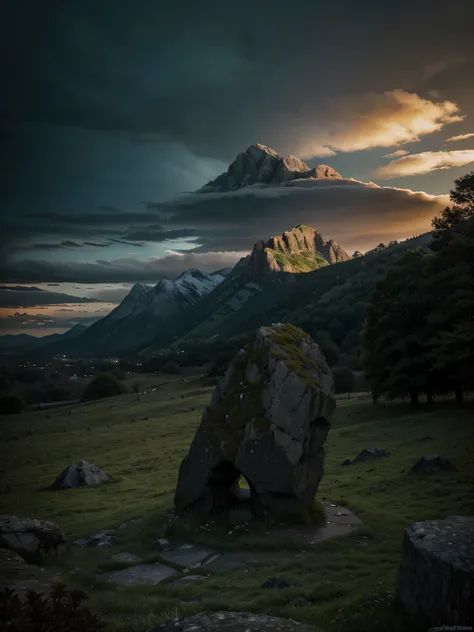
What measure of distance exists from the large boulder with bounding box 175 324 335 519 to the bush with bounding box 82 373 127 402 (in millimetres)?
102595

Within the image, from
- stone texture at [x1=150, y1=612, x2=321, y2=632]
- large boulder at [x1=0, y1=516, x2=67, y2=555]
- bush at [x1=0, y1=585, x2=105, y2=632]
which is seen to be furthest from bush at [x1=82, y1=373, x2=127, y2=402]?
bush at [x1=0, y1=585, x2=105, y2=632]

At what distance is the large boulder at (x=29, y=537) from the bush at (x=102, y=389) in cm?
10535

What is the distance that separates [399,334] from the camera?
47719 mm

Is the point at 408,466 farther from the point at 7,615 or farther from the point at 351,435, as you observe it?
the point at 7,615

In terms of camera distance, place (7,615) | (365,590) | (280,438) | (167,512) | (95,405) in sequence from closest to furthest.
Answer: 1. (7,615)
2. (365,590)
3. (280,438)
4. (167,512)
5. (95,405)

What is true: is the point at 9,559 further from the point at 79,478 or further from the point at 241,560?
the point at 79,478

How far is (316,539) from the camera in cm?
1764

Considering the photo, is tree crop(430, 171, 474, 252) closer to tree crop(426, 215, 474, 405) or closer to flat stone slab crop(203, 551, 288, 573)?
tree crop(426, 215, 474, 405)

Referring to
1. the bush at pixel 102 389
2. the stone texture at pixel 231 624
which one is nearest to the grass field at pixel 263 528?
the stone texture at pixel 231 624

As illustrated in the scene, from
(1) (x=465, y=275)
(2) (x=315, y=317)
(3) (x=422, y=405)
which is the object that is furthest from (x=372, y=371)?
(2) (x=315, y=317)

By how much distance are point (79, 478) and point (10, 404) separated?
73.5m

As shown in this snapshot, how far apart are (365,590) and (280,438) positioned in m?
7.86

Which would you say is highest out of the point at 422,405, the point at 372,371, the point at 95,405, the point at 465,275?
the point at 465,275

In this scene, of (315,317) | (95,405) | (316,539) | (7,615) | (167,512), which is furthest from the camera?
(315,317)
